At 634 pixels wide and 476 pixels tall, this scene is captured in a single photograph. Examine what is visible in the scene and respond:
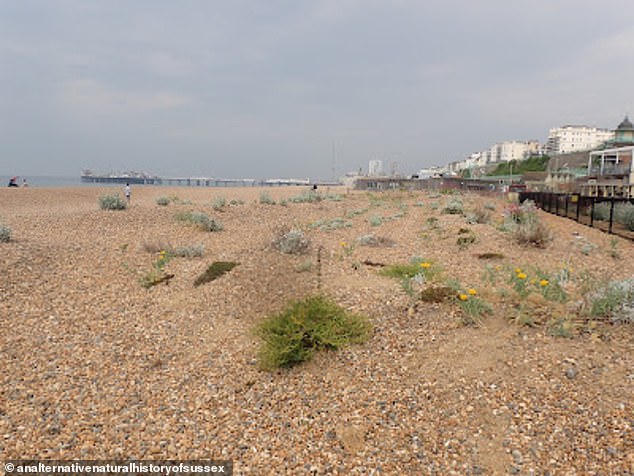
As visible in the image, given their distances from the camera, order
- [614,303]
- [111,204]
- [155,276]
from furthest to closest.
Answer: [111,204] → [155,276] → [614,303]

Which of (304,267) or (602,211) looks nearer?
(304,267)

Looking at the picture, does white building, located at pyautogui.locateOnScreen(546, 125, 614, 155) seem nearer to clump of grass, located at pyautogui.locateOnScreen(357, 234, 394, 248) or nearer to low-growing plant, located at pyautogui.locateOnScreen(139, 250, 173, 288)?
clump of grass, located at pyautogui.locateOnScreen(357, 234, 394, 248)

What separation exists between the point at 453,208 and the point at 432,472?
14.8 m

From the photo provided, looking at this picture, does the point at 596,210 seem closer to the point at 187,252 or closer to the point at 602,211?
the point at 602,211

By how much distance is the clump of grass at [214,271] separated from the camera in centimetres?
Result: 729

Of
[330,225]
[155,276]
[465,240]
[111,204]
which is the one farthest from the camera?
[111,204]

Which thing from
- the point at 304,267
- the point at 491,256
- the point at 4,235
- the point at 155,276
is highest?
the point at 4,235

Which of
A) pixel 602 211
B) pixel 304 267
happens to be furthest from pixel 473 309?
pixel 602 211

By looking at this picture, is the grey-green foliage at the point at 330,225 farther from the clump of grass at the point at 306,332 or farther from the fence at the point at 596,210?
the clump of grass at the point at 306,332

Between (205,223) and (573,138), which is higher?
(573,138)

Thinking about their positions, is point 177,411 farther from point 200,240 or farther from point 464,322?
point 200,240

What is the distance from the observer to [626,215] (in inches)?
549

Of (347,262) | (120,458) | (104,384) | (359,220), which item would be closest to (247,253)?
(347,262)

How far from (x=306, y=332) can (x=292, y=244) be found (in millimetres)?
4761
